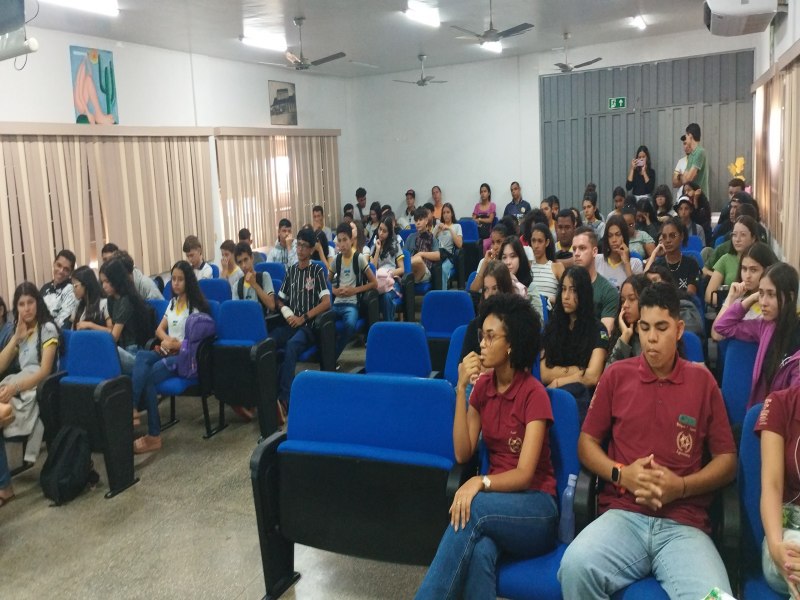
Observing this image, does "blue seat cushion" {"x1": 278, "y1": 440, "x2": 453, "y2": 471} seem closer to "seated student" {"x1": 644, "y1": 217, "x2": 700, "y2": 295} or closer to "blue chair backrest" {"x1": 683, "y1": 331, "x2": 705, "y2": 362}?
"blue chair backrest" {"x1": 683, "y1": 331, "x2": 705, "y2": 362}

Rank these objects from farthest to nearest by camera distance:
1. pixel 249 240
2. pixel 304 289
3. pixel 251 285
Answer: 1. pixel 249 240
2. pixel 251 285
3. pixel 304 289

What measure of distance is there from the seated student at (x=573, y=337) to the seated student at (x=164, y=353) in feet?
8.33

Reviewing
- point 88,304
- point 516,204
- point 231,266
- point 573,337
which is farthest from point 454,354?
point 516,204

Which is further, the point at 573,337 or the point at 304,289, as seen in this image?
the point at 304,289

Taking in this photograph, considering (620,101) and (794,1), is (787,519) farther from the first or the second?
(620,101)

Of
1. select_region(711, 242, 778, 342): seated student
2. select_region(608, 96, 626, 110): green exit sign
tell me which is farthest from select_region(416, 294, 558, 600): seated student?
select_region(608, 96, 626, 110): green exit sign

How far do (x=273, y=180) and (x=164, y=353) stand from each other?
20.2ft

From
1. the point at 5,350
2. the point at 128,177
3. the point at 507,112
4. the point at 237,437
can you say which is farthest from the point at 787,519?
the point at 507,112

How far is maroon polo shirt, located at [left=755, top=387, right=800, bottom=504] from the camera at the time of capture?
2061 millimetres

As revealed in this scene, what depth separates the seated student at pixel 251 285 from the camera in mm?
5480

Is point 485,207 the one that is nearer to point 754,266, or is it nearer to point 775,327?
point 754,266

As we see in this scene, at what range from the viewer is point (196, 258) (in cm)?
669

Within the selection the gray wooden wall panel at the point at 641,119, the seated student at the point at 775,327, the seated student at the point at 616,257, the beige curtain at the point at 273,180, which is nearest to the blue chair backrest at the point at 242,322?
the seated student at the point at 616,257

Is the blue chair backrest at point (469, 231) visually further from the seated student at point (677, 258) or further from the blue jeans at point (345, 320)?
the seated student at point (677, 258)
